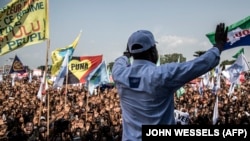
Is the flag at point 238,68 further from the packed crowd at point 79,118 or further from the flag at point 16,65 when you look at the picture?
the flag at point 16,65

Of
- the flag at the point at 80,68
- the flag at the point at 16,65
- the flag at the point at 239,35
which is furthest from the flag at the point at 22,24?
the flag at the point at 16,65

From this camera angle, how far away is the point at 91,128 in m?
11.6

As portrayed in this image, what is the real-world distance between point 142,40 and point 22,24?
6135 mm

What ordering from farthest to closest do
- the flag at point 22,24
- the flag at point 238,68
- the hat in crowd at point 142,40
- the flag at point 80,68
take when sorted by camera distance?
the flag at point 80,68 < the flag at point 238,68 < the flag at point 22,24 < the hat in crowd at point 142,40

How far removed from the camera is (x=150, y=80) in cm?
219

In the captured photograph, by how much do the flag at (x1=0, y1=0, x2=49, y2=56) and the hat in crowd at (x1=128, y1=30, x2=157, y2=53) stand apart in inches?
225

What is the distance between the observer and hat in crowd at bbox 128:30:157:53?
230cm

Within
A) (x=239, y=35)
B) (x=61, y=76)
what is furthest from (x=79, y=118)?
(x=239, y=35)

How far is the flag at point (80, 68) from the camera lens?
→ 16000 millimetres

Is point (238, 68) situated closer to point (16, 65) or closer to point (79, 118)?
point (79, 118)

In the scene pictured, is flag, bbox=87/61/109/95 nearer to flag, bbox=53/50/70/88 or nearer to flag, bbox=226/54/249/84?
flag, bbox=53/50/70/88

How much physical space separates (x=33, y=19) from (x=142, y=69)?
638 centimetres

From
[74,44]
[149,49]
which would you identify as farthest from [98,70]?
[149,49]

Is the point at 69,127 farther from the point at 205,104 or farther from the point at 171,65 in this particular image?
the point at 171,65
